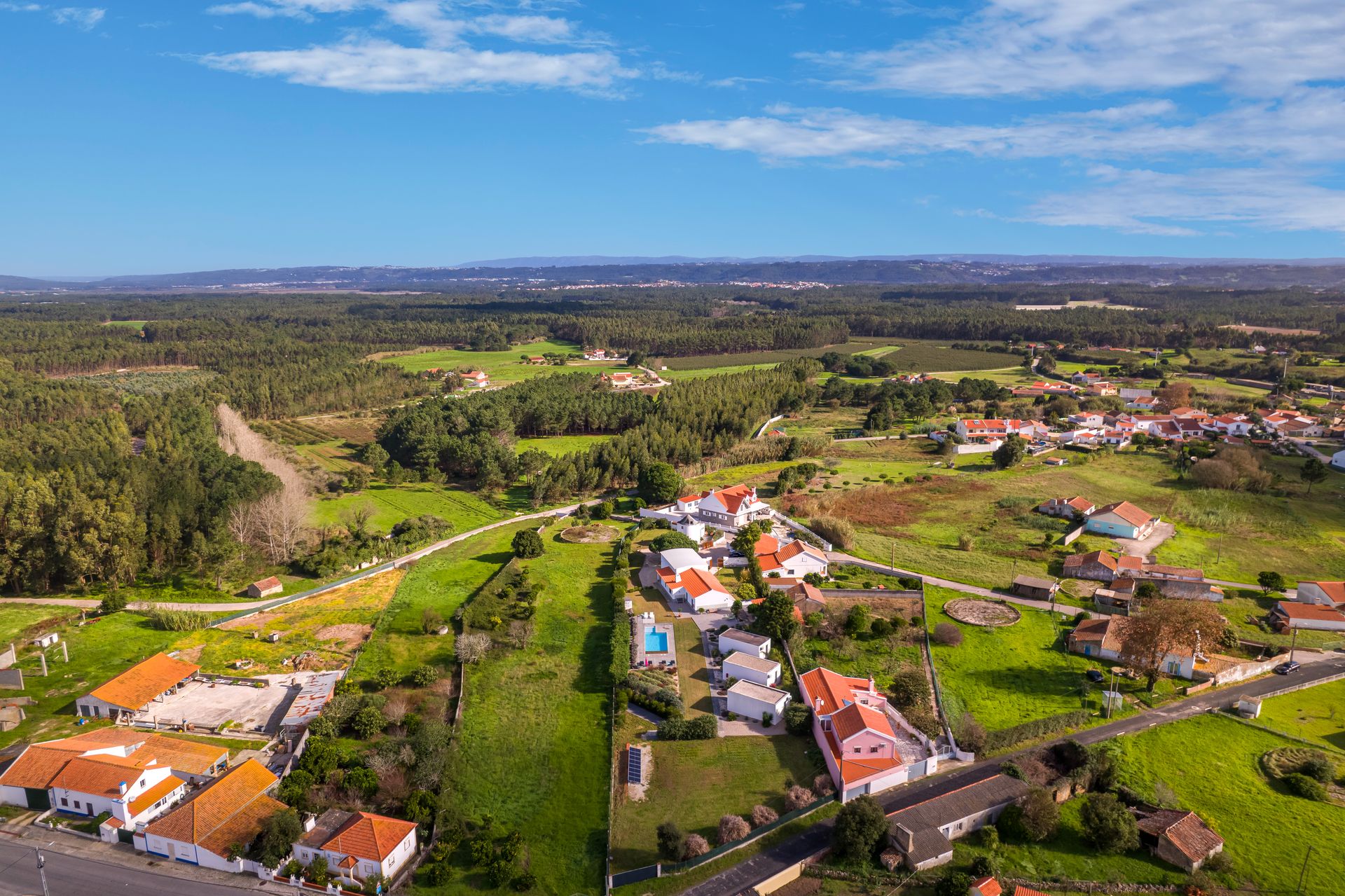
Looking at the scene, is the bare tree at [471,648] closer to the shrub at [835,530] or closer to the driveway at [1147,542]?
the shrub at [835,530]

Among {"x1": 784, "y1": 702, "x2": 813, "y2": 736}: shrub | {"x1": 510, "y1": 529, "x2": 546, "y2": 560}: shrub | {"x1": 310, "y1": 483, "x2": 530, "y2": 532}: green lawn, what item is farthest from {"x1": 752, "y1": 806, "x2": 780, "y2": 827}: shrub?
{"x1": 310, "y1": 483, "x2": 530, "y2": 532}: green lawn

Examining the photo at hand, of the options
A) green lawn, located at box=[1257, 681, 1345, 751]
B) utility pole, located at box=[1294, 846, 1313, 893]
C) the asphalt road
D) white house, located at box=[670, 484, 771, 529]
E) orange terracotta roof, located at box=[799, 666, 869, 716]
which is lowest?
the asphalt road

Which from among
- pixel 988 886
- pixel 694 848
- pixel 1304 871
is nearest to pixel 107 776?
pixel 694 848

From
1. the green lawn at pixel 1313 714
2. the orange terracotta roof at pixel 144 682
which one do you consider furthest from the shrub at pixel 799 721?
the orange terracotta roof at pixel 144 682

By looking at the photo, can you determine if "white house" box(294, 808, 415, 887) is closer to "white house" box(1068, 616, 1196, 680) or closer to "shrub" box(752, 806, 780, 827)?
"shrub" box(752, 806, 780, 827)

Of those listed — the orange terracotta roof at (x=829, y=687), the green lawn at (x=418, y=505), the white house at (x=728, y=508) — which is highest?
the white house at (x=728, y=508)

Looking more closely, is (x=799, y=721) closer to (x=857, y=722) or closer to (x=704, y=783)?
(x=857, y=722)
